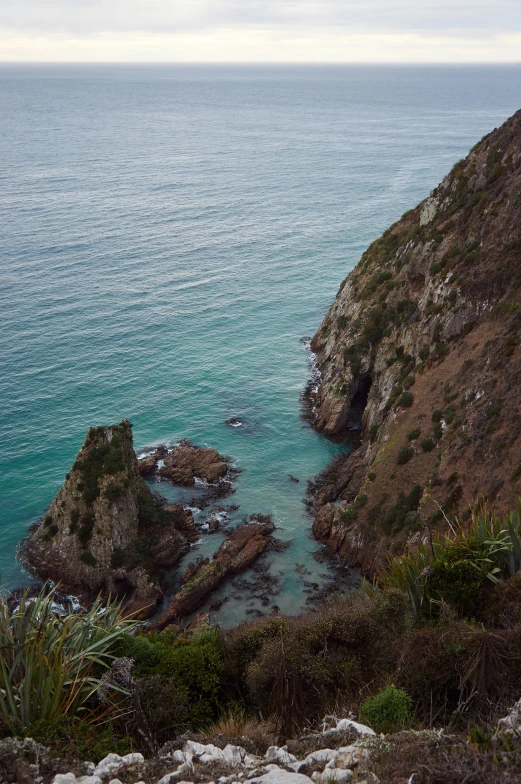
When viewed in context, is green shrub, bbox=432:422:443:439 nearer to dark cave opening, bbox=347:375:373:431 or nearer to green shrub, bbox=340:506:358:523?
green shrub, bbox=340:506:358:523

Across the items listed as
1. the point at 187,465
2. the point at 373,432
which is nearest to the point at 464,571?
the point at 373,432

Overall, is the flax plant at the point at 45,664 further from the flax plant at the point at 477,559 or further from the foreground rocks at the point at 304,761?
the flax plant at the point at 477,559

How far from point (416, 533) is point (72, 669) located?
76.5ft

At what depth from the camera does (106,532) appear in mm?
39312

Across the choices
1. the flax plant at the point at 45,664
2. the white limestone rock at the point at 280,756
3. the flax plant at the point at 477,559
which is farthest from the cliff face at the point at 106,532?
the white limestone rock at the point at 280,756

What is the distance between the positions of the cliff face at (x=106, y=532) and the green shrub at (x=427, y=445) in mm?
16612

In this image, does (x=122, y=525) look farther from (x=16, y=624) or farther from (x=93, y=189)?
(x=93, y=189)

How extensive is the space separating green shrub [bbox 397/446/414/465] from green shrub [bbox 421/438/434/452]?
0.82 m

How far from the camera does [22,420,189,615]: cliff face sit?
3856 cm

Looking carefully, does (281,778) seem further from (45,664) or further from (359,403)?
(359,403)

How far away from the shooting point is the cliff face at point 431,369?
122ft

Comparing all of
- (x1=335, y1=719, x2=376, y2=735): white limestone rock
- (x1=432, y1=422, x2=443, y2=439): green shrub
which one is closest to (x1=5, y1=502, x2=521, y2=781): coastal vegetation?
(x1=335, y1=719, x2=376, y2=735): white limestone rock

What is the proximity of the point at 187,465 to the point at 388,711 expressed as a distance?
33.5 meters

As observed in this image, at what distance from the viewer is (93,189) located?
4867 inches
